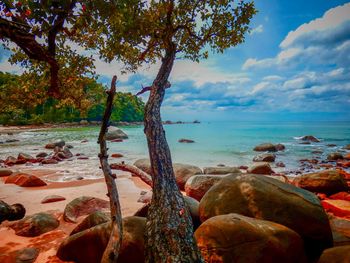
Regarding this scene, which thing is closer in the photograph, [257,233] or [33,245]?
[257,233]

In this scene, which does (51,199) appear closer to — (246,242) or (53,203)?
(53,203)

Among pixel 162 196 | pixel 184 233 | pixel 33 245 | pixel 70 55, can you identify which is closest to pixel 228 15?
pixel 70 55

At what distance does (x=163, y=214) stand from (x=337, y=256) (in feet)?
9.22

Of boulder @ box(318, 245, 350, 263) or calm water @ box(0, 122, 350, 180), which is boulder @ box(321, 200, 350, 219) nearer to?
boulder @ box(318, 245, 350, 263)

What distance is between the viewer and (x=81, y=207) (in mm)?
6938

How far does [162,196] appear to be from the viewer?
4207 mm

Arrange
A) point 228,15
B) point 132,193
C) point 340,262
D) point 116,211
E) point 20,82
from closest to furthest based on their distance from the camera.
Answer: point 340,262 < point 116,211 < point 20,82 < point 228,15 < point 132,193

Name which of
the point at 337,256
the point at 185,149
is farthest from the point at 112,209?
the point at 185,149

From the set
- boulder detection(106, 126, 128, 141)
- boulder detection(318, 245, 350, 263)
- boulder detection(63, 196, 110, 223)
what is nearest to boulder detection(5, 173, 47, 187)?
boulder detection(63, 196, 110, 223)

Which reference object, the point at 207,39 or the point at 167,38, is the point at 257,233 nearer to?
the point at 167,38

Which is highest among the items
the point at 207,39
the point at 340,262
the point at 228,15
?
the point at 228,15

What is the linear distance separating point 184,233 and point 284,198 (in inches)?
101

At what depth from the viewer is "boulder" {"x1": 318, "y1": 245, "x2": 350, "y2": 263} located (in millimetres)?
3404

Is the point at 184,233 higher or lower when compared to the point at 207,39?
lower
